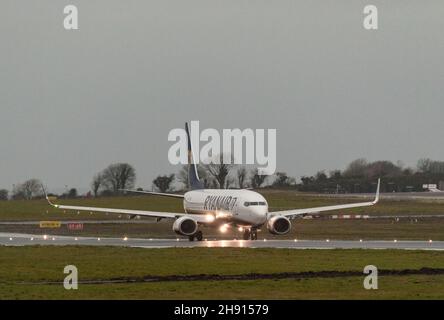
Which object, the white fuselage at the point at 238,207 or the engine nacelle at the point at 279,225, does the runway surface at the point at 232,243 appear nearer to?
the engine nacelle at the point at 279,225

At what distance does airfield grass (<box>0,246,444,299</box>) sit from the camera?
128 feet

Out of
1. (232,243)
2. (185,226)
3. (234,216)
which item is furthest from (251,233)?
(232,243)

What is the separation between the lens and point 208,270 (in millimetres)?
48375

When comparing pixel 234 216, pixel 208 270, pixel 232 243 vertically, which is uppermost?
pixel 234 216

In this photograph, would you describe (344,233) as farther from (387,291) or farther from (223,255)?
(387,291)

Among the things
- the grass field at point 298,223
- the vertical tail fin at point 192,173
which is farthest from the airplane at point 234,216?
the vertical tail fin at point 192,173

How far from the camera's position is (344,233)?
293 ft

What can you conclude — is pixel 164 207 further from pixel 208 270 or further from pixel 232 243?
pixel 208 270

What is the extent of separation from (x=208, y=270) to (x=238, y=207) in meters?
28.2

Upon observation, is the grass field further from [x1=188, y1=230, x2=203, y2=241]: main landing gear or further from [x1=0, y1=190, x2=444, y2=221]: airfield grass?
[x1=188, y1=230, x2=203, y2=241]: main landing gear

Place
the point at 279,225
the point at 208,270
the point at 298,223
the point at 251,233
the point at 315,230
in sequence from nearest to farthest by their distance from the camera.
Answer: the point at 208,270
the point at 279,225
the point at 251,233
the point at 315,230
the point at 298,223

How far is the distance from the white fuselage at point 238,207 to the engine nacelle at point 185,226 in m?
2.69
